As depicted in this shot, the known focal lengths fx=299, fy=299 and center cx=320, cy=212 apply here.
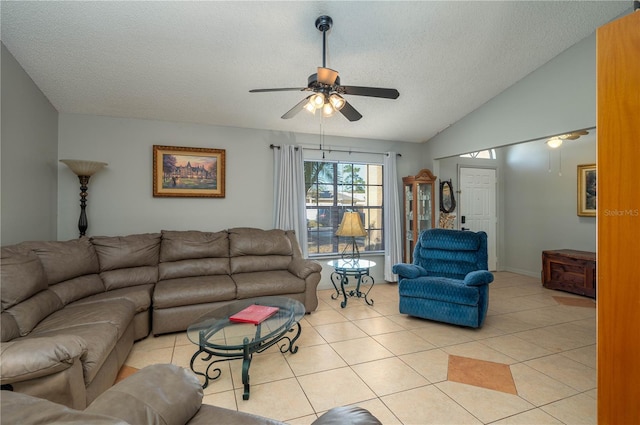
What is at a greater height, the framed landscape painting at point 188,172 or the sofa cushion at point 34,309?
the framed landscape painting at point 188,172

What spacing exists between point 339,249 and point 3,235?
3.95 meters

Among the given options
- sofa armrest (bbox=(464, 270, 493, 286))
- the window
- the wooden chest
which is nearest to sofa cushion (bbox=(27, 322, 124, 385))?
the window

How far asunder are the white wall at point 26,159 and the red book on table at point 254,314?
2.10m

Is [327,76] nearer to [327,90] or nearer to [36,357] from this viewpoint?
[327,90]

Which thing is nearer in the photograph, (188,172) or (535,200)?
(188,172)

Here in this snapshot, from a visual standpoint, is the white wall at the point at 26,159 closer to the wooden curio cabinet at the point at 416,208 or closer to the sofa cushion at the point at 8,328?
the sofa cushion at the point at 8,328

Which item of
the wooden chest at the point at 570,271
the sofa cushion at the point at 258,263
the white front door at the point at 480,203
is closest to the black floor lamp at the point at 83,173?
the sofa cushion at the point at 258,263

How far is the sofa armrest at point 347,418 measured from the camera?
3.25ft

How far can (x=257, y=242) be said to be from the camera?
3947 mm

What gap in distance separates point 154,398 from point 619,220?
2139 millimetres

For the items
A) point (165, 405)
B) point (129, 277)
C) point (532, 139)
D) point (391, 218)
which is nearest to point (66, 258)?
point (129, 277)

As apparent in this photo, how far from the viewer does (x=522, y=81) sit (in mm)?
3744

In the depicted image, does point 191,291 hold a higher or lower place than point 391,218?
lower

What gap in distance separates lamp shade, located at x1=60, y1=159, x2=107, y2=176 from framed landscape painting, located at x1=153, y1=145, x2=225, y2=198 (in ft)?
2.21
